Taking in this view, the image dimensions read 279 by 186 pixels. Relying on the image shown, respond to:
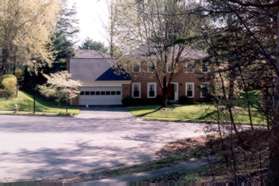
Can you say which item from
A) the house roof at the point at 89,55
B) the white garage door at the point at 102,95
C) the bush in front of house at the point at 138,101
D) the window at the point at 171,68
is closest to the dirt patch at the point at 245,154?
the window at the point at 171,68

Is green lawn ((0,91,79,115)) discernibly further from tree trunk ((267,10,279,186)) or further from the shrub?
tree trunk ((267,10,279,186))

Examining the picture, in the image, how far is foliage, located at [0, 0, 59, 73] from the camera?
50.8 metres

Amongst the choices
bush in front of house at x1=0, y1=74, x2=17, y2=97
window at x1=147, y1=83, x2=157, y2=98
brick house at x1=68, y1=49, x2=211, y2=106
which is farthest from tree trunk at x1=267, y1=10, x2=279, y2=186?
window at x1=147, y1=83, x2=157, y2=98

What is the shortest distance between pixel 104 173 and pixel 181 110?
1237 inches

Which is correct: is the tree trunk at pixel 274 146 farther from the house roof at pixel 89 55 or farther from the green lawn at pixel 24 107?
the house roof at pixel 89 55

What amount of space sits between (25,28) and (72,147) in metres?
33.3

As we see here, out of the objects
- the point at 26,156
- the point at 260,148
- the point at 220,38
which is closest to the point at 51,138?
the point at 26,156

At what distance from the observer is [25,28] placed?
168ft

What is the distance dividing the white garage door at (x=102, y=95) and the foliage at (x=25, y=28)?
6.45m

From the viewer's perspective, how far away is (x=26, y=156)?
57.2 feet

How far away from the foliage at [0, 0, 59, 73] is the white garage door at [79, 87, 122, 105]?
6.45 metres

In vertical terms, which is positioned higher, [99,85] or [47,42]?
[47,42]

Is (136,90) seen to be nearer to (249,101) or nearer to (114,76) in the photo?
(114,76)

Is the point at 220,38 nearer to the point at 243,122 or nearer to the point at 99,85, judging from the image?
→ the point at 243,122
